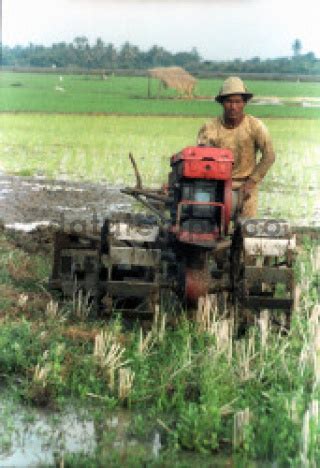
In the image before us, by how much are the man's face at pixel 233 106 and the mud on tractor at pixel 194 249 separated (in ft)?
2.27

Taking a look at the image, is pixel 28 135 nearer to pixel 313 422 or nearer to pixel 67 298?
pixel 67 298

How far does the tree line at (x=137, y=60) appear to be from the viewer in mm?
7223

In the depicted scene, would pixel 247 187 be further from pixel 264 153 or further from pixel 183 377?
pixel 183 377

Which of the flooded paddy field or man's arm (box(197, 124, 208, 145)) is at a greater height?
man's arm (box(197, 124, 208, 145))

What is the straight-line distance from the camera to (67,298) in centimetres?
687

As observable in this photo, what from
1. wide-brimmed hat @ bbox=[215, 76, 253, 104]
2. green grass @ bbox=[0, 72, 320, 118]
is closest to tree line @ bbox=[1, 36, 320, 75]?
wide-brimmed hat @ bbox=[215, 76, 253, 104]

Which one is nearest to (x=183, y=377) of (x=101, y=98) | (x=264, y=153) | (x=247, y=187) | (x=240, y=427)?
(x=240, y=427)

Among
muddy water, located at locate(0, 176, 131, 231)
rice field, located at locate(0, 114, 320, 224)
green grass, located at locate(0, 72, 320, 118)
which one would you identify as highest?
green grass, located at locate(0, 72, 320, 118)

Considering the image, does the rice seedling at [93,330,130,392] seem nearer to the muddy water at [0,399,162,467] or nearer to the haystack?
the muddy water at [0,399,162,467]

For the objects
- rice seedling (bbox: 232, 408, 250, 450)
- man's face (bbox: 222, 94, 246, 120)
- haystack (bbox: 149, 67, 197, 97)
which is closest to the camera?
rice seedling (bbox: 232, 408, 250, 450)

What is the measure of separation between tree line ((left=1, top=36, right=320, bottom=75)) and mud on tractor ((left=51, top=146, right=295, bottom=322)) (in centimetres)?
99

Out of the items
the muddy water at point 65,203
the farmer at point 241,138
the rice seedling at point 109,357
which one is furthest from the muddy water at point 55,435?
the muddy water at point 65,203

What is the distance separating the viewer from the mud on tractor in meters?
6.01

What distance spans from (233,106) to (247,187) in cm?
61
